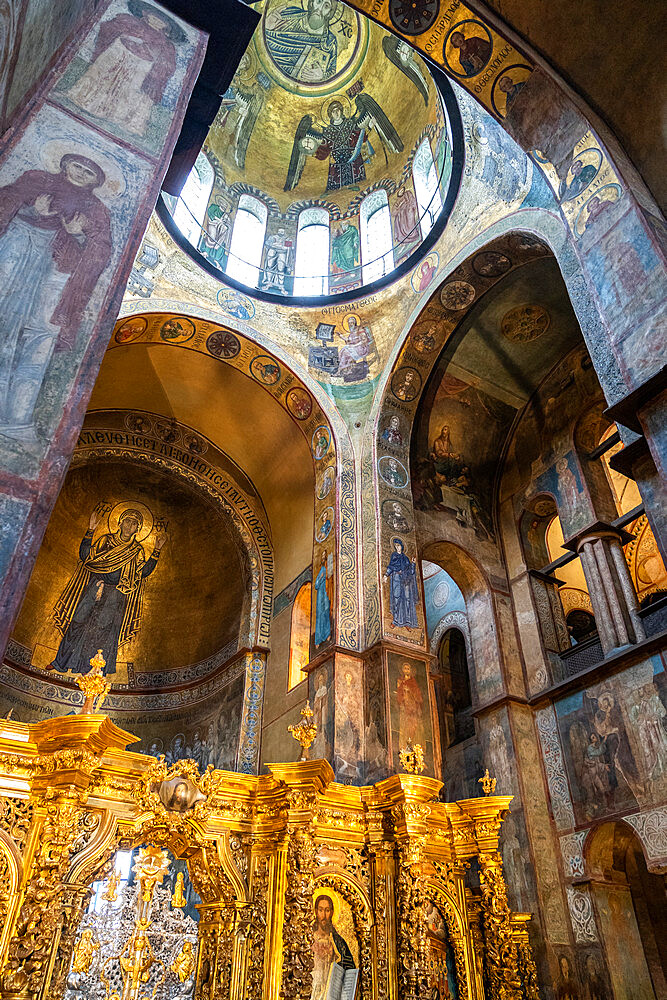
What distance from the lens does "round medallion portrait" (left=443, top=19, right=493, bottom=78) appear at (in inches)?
297

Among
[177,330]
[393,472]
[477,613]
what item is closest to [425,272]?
[393,472]

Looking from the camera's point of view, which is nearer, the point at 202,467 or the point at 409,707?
the point at 409,707

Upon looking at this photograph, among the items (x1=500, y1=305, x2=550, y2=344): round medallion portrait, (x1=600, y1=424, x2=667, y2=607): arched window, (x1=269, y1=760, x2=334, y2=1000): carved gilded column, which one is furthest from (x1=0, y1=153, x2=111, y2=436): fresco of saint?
(x1=600, y1=424, x2=667, y2=607): arched window

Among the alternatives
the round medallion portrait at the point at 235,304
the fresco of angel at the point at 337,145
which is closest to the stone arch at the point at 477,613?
the round medallion portrait at the point at 235,304

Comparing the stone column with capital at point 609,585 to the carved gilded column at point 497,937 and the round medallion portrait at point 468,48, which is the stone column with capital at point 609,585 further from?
the round medallion portrait at point 468,48

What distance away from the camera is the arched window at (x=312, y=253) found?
15141 millimetres

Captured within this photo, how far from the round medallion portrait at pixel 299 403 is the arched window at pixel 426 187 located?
3.74 meters

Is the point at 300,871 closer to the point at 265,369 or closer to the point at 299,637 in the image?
the point at 299,637

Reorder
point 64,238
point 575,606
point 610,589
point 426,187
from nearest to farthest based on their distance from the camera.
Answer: point 64,238, point 610,589, point 426,187, point 575,606

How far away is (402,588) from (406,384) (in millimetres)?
4062

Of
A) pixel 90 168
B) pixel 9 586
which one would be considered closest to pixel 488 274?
pixel 90 168

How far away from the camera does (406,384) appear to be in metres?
13.3

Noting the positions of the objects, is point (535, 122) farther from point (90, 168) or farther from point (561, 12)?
point (90, 168)

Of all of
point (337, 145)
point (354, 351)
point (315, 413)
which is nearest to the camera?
point (315, 413)
